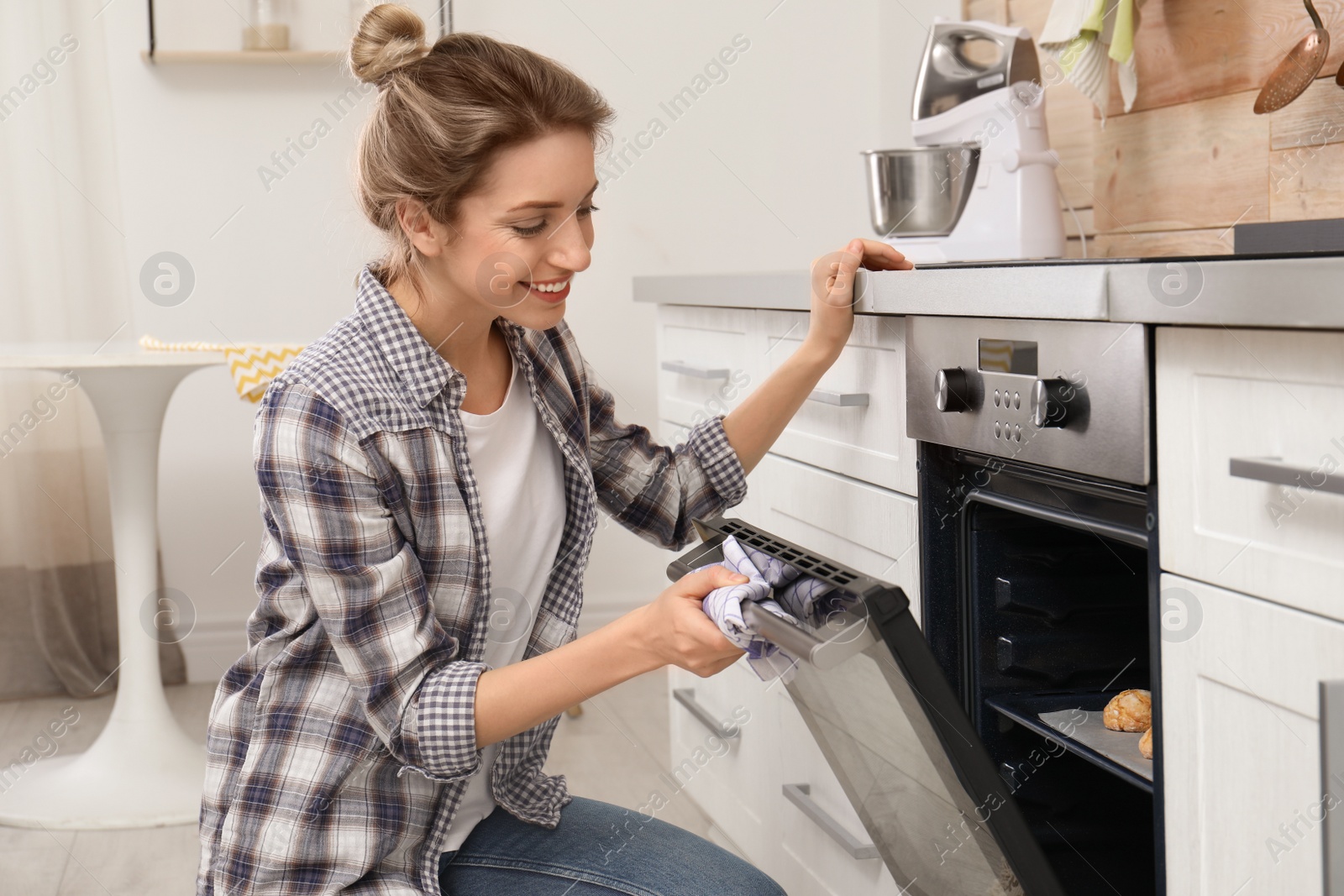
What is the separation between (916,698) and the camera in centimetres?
82

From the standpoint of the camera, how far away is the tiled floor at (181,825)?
1.97m

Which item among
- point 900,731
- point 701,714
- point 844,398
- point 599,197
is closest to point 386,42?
point 844,398

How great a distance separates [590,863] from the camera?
1188 millimetres

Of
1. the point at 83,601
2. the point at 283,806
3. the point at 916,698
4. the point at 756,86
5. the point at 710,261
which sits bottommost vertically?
the point at 83,601

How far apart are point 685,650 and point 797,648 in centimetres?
17

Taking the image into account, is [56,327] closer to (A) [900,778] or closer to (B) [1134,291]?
(A) [900,778]

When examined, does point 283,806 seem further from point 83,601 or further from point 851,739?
point 83,601

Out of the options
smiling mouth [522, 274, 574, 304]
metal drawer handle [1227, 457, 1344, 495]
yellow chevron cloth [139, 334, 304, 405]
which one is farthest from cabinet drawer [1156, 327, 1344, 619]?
yellow chevron cloth [139, 334, 304, 405]

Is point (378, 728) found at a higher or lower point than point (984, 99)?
lower

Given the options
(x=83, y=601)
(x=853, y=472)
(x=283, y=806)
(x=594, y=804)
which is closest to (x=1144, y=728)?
(x=853, y=472)

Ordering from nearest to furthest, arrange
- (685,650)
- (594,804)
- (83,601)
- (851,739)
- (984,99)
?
(685,650) → (851,739) → (594,804) → (984,99) → (83,601)

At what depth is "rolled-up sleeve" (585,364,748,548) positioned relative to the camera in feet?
4.64

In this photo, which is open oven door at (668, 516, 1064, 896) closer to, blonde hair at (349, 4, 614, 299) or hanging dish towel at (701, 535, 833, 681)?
hanging dish towel at (701, 535, 833, 681)

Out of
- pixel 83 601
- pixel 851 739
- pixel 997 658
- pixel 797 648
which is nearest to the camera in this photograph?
pixel 797 648
